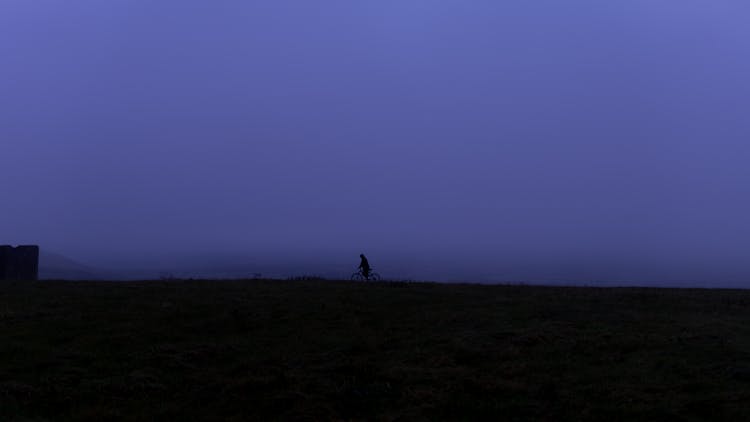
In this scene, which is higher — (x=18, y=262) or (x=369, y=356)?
(x=18, y=262)

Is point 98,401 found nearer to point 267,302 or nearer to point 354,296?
point 267,302

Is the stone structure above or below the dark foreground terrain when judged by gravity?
above

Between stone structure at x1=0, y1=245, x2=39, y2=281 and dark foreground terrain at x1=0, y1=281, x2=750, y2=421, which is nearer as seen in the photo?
dark foreground terrain at x1=0, y1=281, x2=750, y2=421

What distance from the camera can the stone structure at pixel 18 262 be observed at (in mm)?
33031

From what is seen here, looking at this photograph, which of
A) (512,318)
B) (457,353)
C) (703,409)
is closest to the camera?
(703,409)

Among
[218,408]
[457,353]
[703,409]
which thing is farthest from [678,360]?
[218,408]

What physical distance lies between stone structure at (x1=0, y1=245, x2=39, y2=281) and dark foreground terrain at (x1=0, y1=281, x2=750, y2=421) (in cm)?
944

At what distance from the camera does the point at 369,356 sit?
54.3 ft

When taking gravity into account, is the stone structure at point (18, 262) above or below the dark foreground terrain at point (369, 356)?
above

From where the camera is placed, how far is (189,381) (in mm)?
15180

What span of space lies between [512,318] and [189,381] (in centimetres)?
962

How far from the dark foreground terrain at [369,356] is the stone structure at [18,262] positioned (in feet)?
31.0

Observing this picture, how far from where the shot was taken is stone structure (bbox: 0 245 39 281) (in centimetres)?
3303

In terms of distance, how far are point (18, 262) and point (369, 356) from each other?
942 inches
